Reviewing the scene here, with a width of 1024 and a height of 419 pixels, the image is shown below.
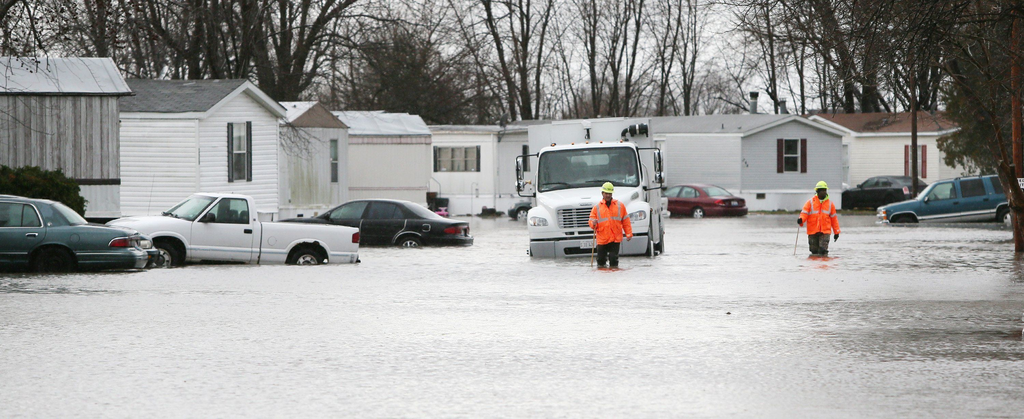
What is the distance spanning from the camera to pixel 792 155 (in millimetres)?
52812

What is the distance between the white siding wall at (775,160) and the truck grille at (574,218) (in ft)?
105

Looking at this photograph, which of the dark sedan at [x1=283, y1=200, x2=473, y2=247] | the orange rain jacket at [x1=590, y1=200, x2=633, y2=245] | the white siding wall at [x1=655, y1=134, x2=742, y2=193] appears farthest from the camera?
the white siding wall at [x1=655, y1=134, x2=742, y2=193]

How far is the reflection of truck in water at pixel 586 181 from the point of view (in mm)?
21969

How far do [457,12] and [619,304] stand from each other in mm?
47173

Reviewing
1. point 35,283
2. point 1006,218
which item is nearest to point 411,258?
point 35,283

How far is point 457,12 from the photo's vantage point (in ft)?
194

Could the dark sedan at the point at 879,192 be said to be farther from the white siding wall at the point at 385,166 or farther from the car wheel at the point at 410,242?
the car wheel at the point at 410,242

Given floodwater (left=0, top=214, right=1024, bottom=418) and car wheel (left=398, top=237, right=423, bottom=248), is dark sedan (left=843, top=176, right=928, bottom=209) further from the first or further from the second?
floodwater (left=0, top=214, right=1024, bottom=418)

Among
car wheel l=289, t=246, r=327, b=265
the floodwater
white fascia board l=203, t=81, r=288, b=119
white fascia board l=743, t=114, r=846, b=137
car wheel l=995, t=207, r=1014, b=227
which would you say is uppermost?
white fascia board l=743, t=114, r=846, b=137

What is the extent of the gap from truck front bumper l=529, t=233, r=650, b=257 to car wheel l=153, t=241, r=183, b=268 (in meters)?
6.49

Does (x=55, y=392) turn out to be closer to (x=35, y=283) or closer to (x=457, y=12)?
(x=35, y=283)

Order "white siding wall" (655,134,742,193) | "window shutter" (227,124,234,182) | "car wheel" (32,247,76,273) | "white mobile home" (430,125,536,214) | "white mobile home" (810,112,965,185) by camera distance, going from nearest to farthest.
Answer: "car wheel" (32,247,76,273) → "window shutter" (227,124,234,182) → "white mobile home" (430,125,536,214) → "white siding wall" (655,134,742,193) → "white mobile home" (810,112,965,185)

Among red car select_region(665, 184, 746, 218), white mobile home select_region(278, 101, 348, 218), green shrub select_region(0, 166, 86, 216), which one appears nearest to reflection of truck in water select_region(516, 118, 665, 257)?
green shrub select_region(0, 166, 86, 216)

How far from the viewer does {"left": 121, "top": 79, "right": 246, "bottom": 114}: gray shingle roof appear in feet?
98.0
